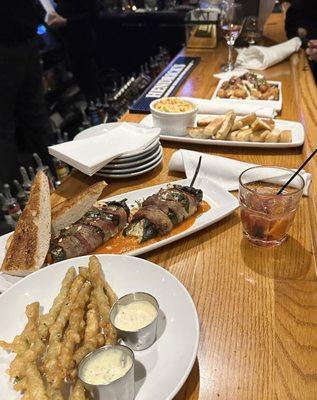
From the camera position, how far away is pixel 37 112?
3357mm

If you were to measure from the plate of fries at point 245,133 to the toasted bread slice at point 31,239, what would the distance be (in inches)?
28.5

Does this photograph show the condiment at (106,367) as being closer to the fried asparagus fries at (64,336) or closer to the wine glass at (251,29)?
the fried asparagus fries at (64,336)

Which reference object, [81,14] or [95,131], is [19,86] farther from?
[95,131]

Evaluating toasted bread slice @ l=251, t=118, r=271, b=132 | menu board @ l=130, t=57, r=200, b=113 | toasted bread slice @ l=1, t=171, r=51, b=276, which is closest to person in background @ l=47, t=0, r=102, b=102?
menu board @ l=130, t=57, r=200, b=113

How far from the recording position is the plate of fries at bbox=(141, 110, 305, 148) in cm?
154

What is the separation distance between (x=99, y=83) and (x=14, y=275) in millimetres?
4210

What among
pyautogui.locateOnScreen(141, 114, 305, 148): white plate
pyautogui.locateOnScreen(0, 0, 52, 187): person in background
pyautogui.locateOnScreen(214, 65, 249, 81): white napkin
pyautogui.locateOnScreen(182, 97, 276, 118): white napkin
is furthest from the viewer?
pyautogui.locateOnScreen(0, 0, 52, 187): person in background

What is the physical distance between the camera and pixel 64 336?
779 millimetres

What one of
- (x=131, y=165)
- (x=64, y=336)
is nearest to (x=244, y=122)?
(x=131, y=165)

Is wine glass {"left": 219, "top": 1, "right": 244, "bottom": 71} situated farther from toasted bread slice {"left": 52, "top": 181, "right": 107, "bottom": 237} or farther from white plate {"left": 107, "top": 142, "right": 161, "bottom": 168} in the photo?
toasted bread slice {"left": 52, "top": 181, "right": 107, "bottom": 237}

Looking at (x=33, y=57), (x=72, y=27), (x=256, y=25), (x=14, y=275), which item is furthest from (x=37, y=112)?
(x=14, y=275)

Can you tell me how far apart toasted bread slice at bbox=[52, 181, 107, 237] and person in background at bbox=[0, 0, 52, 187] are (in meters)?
2.18

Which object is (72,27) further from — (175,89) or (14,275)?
(14,275)

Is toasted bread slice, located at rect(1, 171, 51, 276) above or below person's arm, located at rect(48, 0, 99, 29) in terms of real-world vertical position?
below
